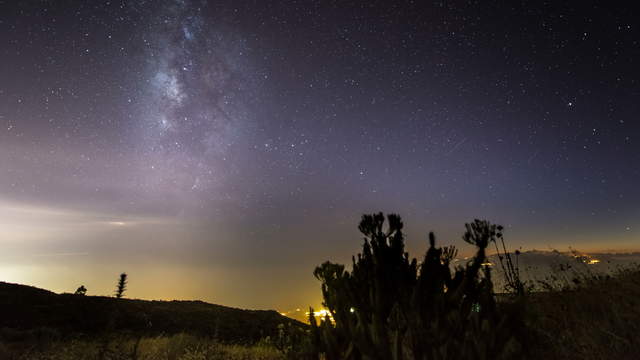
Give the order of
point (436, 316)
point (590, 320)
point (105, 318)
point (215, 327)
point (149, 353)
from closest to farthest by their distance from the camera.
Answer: point (436, 316) → point (590, 320) → point (149, 353) → point (215, 327) → point (105, 318)

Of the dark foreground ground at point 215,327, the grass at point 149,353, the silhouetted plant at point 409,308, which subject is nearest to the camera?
the silhouetted plant at point 409,308

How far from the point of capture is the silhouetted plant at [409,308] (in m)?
3.29

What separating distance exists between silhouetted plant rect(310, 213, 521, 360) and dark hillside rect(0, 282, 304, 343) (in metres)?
11.7

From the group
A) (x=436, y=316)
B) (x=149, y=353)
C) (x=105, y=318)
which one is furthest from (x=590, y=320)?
(x=105, y=318)

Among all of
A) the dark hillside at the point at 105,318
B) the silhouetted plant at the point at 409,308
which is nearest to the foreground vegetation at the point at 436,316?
the silhouetted plant at the point at 409,308

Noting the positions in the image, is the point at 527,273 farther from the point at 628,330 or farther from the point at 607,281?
the point at 628,330

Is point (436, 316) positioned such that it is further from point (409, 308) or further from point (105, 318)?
point (105, 318)

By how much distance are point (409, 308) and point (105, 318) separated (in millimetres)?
19610

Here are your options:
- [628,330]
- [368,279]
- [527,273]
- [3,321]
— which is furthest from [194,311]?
[628,330]

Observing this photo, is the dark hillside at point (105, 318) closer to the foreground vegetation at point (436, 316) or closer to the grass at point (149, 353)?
the grass at point (149, 353)

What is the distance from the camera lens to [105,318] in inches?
712

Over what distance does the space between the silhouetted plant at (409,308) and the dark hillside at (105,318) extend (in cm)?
1172

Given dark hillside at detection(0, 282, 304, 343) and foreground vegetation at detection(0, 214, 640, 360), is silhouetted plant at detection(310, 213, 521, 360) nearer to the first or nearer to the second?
foreground vegetation at detection(0, 214, 640, 360)

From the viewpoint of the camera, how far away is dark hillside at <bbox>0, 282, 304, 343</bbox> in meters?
16.1
